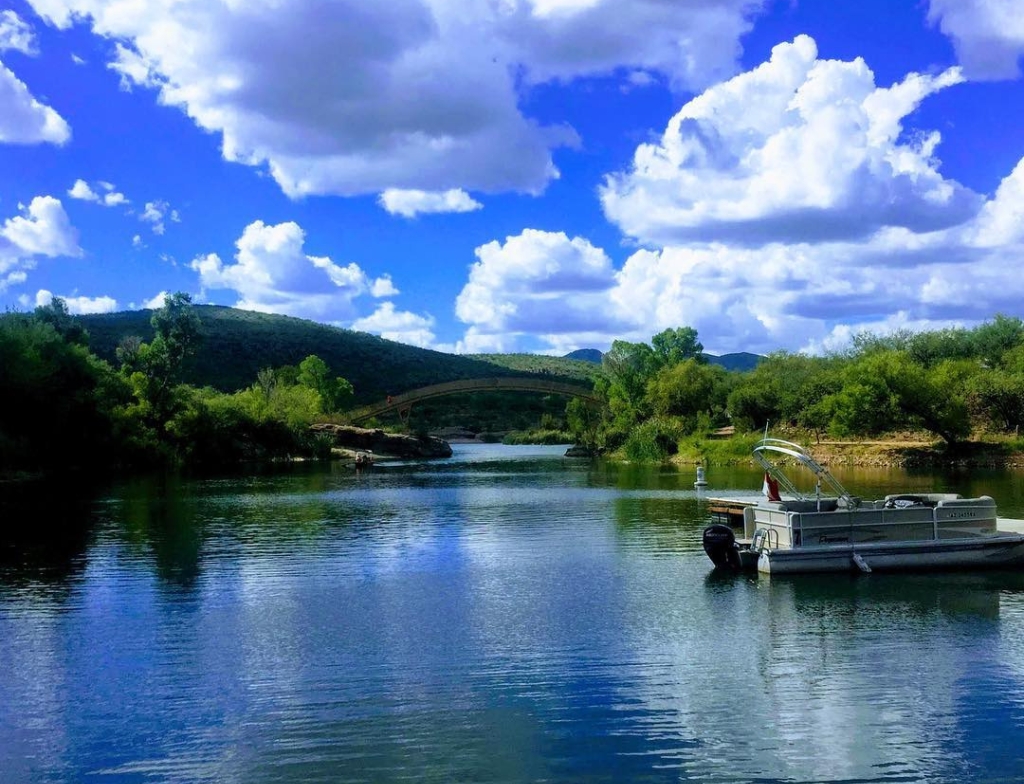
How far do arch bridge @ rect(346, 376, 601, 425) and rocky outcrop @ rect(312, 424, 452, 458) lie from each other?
29.6 feet

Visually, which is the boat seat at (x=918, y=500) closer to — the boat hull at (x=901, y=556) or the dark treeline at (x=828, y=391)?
the boat hull at (x=901, y=556)

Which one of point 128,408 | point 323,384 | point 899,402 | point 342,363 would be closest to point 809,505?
point 899,402

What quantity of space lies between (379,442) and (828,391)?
50.4 meters

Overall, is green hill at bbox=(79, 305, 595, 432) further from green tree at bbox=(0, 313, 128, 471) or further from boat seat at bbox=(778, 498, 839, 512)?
boat seat at bbox=(778, 498, 839, 512)

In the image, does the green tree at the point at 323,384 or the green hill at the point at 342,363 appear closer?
the green tree at the point at 323,384

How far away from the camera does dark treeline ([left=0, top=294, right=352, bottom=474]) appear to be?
6975cm

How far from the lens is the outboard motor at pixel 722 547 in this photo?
2647cm

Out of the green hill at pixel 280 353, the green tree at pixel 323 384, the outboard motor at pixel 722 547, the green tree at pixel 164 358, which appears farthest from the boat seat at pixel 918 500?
the green hill at pixel 280 353

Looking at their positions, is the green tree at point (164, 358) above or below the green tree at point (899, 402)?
above

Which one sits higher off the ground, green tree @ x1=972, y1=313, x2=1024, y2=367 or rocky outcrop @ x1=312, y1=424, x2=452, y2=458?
green tree @ x1=972, y1=313, x2=1024, y2=367

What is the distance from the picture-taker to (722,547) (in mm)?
26500

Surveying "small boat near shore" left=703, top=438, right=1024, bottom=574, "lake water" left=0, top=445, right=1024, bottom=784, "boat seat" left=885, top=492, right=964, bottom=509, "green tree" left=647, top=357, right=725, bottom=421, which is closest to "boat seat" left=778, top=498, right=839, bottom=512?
"small boat near shore" left=703, top=438, right=1024, bottom=574

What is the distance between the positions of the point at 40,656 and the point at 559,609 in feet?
36.2

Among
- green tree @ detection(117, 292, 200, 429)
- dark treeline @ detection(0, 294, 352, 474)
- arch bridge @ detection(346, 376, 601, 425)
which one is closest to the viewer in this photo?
dark treeline @ detection(0, 294, 352, 474)
